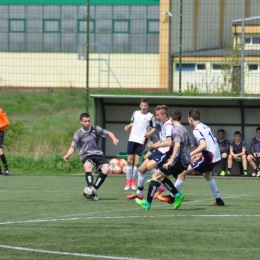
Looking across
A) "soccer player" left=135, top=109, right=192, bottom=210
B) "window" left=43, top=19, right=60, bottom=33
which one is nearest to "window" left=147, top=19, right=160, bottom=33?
"window" left=43, top=19, right=60, bottom=33

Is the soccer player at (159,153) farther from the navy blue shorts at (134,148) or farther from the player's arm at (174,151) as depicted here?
the navy blue shorts at (134,148)

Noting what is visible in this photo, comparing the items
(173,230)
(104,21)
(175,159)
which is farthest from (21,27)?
(173,230)

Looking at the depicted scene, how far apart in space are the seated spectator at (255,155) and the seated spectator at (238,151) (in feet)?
0.53

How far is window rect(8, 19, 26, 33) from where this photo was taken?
3262cm

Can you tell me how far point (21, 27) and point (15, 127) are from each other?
1160 centimetres

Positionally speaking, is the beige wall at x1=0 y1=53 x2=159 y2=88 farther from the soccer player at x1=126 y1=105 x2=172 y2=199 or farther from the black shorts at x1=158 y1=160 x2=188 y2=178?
the black shorts at x1=158 y1=160 x2=188 y2=178

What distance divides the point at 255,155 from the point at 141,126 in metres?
4.86

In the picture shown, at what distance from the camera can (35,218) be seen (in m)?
10.3

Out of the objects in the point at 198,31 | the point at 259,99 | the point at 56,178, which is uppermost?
the point at 198,31

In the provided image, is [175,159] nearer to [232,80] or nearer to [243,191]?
[243,191]

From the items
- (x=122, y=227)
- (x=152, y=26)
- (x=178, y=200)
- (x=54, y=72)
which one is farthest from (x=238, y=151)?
(x=122, y=227)

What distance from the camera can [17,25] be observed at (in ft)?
107

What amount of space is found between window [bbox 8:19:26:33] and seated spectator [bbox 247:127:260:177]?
592 inches

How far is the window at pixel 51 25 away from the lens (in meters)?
35.4
